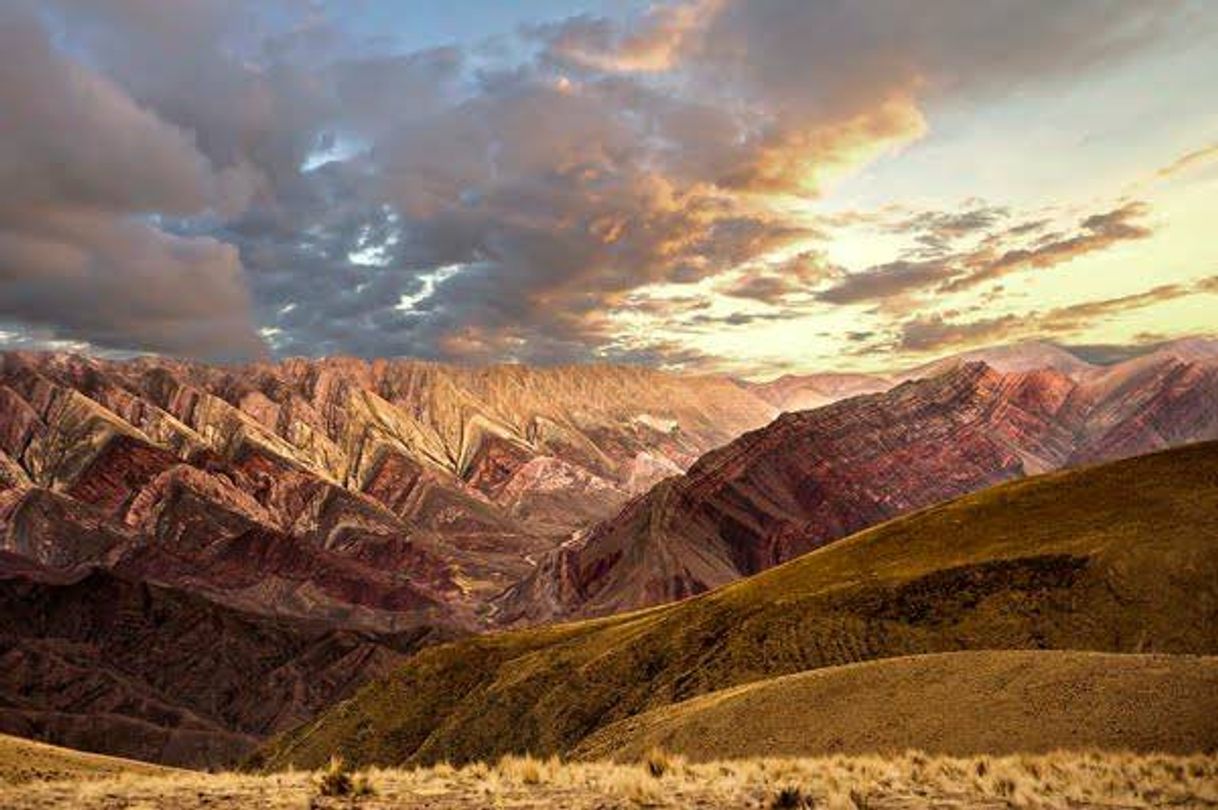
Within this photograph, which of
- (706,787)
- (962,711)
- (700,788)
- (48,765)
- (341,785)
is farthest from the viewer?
(962,711)

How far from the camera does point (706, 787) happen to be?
66.5ft

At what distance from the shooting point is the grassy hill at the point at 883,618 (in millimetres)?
60938

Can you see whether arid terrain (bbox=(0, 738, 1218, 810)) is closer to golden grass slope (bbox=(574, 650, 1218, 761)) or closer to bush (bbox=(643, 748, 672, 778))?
bush (bbox=(643, 748, 672, 778))

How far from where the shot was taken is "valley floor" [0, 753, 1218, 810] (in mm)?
18391

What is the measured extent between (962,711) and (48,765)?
30.7 m

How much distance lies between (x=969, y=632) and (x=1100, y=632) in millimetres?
7537

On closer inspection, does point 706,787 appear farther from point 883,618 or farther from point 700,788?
point 883,618

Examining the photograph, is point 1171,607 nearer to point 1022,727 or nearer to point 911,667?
point 911,667

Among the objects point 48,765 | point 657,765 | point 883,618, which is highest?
point 657,765

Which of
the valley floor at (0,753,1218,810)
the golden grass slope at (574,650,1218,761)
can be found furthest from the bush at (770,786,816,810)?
the golden grass slope at (574,650,1218,761)

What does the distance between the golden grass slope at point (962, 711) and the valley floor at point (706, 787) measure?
7103 mm

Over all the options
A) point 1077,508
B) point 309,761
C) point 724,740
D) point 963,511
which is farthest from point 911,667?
point 309,761

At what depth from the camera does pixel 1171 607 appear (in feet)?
190

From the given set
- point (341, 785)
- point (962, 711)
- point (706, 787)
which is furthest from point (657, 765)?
point (962, 711)
